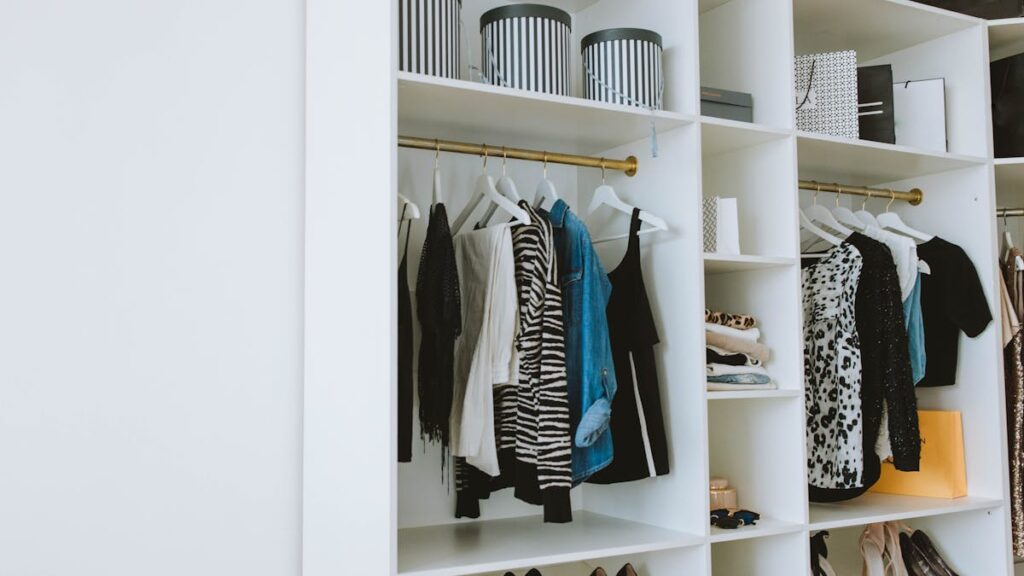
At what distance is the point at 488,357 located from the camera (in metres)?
2.08

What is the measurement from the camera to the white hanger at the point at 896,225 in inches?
Result: 114

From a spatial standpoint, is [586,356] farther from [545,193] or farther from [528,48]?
[528,48]

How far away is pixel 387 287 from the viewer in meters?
1.82

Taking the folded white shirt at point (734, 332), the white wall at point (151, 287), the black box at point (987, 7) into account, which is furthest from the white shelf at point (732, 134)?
the white wall at point (151, 287)

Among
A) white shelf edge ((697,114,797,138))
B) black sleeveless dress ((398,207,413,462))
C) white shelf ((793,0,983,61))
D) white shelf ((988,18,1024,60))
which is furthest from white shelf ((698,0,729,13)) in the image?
black sleeveless dress ((398,207,413,462))

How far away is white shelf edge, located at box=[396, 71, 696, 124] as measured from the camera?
1922 millimetres

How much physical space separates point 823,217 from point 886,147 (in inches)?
11.8

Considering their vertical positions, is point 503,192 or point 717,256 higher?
point 503,192

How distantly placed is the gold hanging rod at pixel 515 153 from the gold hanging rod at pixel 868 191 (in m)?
0.62

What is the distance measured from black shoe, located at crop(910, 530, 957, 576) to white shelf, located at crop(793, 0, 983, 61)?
1531 mm

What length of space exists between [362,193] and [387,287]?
254 mm

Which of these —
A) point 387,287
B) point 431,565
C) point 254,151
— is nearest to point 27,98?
point 254,151

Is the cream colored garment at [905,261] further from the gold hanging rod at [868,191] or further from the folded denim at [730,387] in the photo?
the folded denim at [730,387]

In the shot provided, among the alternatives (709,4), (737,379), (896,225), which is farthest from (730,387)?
(709,4)
